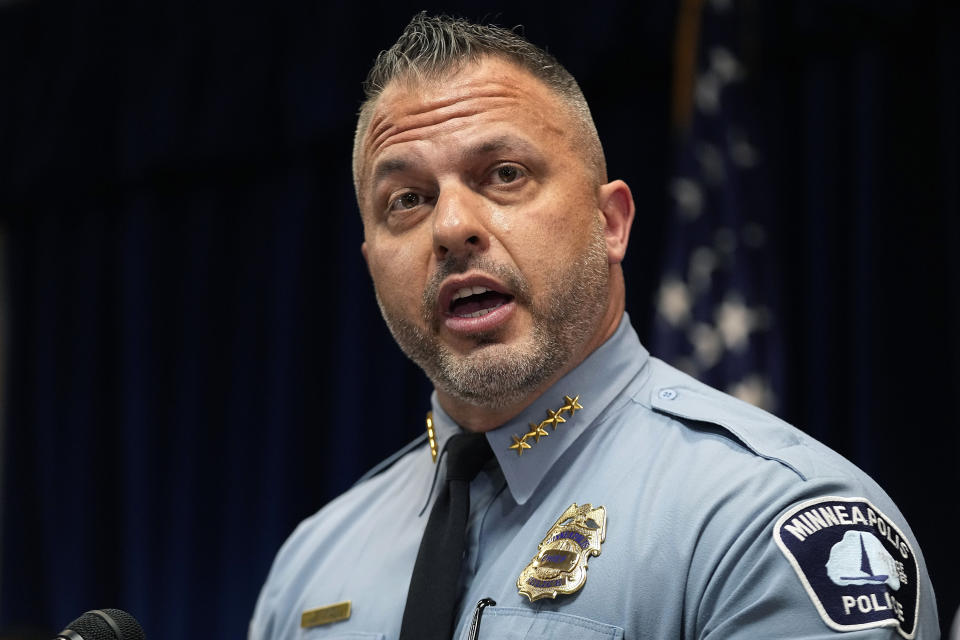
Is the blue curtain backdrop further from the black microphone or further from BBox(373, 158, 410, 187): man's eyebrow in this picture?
the black microphone

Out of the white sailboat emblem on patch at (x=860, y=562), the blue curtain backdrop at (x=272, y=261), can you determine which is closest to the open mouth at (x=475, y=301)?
the white sailboat emblem on patch at (x=860, y=562)

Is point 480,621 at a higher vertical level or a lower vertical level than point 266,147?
lower

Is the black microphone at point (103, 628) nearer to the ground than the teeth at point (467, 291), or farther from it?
nearer to the ground

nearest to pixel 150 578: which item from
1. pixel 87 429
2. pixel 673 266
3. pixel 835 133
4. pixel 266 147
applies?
pixel 87 429

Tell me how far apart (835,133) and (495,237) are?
1833 millimetres

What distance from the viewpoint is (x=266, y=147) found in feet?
12.2

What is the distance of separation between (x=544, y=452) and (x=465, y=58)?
0.57m

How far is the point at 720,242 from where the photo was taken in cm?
268

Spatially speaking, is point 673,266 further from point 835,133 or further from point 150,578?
point 150,578

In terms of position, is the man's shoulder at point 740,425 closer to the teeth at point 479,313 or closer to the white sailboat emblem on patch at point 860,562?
the white sailboat emblem on patch at point 860,562

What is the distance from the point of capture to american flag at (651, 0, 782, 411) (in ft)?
8.52

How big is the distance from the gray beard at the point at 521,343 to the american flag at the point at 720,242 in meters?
1.35

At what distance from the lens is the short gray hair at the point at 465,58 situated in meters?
1.39

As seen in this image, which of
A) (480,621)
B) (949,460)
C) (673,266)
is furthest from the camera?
(673,266)
